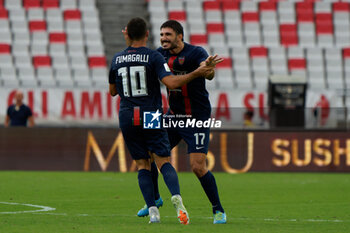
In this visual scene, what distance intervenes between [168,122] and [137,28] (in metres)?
1.10

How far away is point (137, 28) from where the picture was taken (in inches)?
309

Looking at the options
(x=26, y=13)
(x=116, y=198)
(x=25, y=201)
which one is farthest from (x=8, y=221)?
(x=26, y=13)

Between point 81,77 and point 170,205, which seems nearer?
point 170,205

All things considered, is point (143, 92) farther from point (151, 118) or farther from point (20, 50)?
point (20, 50)

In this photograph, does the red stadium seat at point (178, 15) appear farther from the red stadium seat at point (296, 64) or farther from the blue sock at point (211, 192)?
the blue sock at point (211, 192)

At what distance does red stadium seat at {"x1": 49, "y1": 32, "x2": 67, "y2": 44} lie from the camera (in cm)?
2819

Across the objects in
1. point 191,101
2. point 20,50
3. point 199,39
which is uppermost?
point 199,39

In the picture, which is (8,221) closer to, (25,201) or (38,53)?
(25,201)

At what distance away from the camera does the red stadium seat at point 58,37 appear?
1110 inches

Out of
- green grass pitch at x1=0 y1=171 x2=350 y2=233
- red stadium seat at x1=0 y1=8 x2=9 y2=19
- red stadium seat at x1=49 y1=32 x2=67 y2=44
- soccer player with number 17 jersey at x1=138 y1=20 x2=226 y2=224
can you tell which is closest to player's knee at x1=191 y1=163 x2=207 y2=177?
soccer player with number 17 jersey at x1=138 y1=20 x2=226 y2=224

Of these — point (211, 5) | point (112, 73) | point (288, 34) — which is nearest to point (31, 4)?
point (211, 5)

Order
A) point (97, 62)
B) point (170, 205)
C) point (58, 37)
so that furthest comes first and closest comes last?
point (58, 37)
point (97, 62)
point (170, 205)

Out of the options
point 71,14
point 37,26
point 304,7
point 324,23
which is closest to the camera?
point 37,26

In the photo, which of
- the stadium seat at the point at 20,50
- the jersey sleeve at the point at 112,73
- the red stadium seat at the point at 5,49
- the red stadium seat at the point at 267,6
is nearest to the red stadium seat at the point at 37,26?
the stadium seat at the point at 20,50
